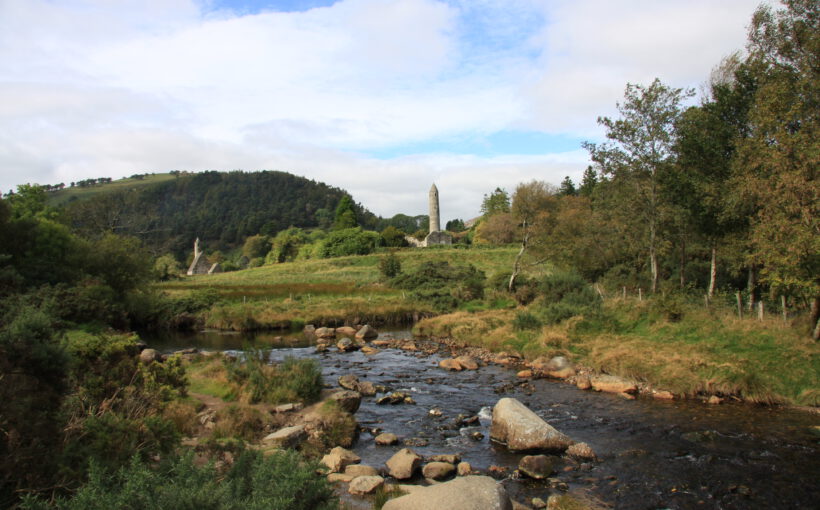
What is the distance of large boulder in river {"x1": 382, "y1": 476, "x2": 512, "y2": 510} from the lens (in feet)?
24.8

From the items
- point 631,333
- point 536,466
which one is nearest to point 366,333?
point 631,333

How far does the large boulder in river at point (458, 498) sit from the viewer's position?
7.56m

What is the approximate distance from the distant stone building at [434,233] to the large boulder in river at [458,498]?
9133 centimetres

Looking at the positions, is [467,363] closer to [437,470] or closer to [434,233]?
A: [437,470]

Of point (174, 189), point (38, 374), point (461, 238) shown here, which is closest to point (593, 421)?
point (38, 374)

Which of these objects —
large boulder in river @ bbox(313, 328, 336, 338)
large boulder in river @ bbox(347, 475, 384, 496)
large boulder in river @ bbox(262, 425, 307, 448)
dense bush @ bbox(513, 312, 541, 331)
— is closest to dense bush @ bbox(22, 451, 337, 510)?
large boulder in river @ bbox(347, 475, 384, 496)

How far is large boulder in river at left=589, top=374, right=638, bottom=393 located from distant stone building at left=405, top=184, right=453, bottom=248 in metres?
81.1

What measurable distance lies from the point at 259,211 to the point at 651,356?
154610 mm

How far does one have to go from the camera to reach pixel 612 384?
17906 millimetres

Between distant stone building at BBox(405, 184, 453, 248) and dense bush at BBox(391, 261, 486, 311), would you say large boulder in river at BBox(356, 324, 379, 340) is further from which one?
distant stone building at BBox(405, 184, 453, 248)

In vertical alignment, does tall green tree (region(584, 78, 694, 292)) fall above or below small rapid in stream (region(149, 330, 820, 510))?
above

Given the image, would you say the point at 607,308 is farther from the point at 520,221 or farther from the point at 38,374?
the point at 38,374

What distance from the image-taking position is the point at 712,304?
22.8 meters

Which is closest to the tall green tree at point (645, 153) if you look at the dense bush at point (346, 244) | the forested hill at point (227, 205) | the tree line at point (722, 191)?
the tree line at point (722, 191)
